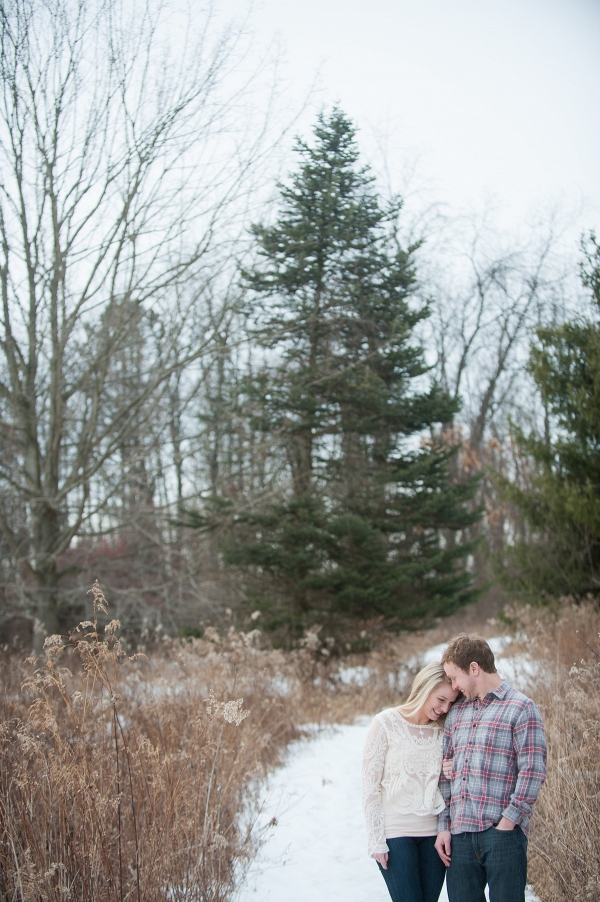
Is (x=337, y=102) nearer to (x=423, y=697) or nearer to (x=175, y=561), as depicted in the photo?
(x=175, y=561)

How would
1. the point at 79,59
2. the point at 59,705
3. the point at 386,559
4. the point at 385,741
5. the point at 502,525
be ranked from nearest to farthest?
1. the point at 385,741
2. the point at 59,705
3. the point at 79,59
4. the point at 386,559
5. the point at 502,525

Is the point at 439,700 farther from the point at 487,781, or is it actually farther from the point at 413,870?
the point at 413,870

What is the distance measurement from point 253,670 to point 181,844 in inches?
166

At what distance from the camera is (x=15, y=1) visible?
6.95 metres

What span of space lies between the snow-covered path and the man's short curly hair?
1.69 m

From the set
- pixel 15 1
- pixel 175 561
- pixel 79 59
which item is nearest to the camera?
pixel 15 1

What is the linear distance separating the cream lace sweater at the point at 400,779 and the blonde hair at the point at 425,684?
7 cm

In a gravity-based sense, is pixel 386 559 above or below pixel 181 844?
above

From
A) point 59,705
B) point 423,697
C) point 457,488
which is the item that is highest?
point 457,488

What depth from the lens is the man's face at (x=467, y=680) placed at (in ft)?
9.12

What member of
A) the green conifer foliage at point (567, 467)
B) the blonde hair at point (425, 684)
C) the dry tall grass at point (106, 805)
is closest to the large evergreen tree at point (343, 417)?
the green conifer foliage at point (567, 467)

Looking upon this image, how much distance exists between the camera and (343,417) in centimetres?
1162

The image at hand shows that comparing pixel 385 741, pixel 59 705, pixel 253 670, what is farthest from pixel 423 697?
pixel 253 670

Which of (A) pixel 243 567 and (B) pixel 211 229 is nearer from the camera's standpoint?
(B) pixel 211 229
